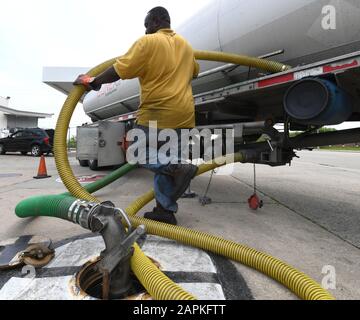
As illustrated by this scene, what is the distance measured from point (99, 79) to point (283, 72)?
150 centimetres

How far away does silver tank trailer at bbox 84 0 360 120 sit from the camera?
2162 millimetres

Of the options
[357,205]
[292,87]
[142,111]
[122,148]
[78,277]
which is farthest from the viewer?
[122,148]

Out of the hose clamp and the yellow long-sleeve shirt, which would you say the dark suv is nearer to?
the yellow long-sleeve shirt

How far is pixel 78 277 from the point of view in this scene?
62.5 inches

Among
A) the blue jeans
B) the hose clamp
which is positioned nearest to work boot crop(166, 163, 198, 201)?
the blue jeans

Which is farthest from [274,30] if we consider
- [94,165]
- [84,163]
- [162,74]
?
[84,163]

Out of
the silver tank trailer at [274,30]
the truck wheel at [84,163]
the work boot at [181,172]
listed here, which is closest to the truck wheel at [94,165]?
the truck wheel at [84,163]

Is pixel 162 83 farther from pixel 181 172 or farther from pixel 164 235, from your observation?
pixel 164 235

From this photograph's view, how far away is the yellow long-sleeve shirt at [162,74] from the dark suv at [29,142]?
13505 mm

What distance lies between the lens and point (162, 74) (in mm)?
2375

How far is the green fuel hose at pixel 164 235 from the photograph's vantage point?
139cm
